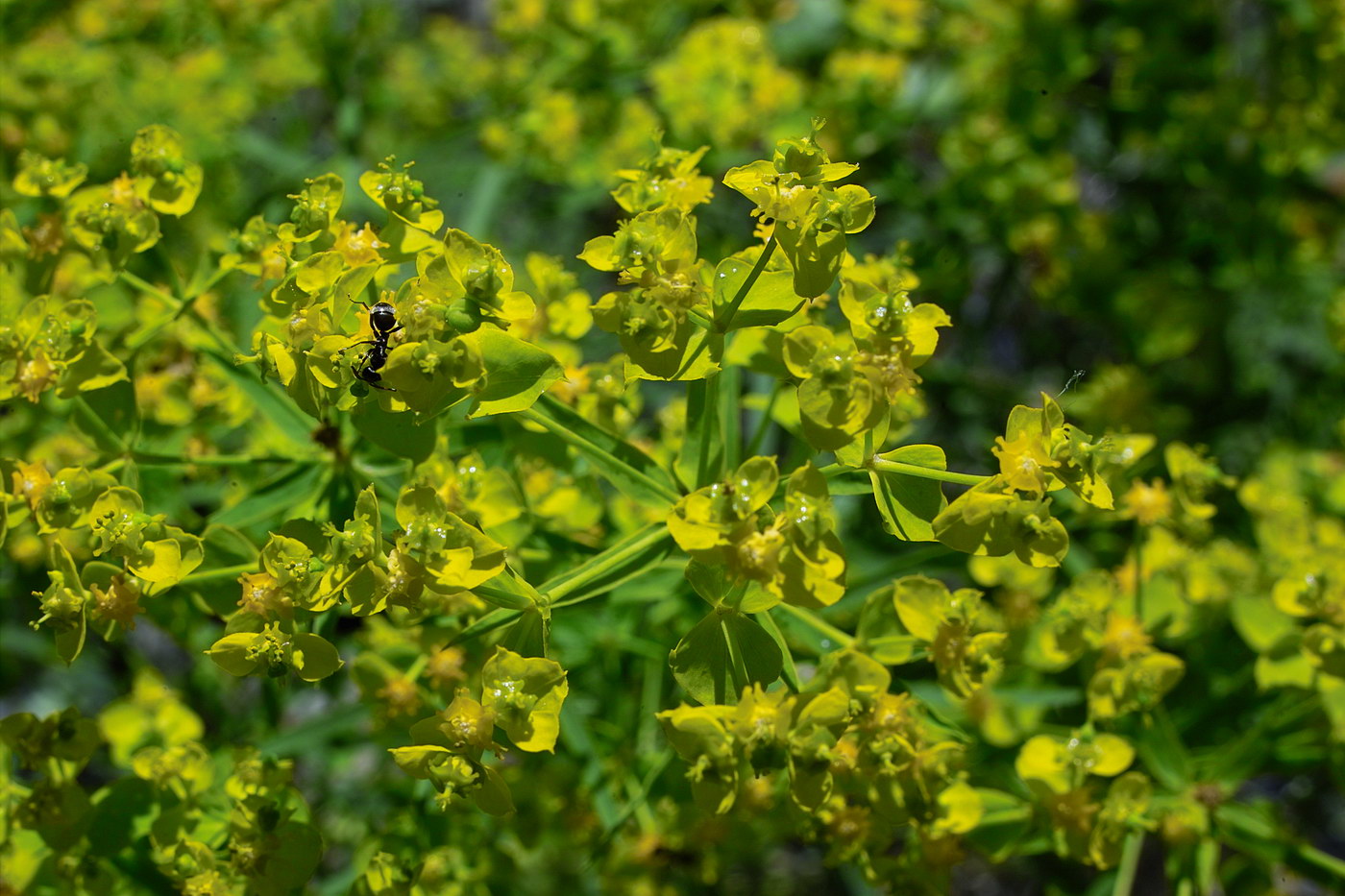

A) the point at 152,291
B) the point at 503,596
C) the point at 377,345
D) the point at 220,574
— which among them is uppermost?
the point at 377,345

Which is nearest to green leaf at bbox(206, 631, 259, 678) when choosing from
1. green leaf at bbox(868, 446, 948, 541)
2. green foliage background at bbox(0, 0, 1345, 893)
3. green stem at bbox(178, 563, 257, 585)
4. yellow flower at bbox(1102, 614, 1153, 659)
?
green stem at bbox(178, 563, 257, 585)

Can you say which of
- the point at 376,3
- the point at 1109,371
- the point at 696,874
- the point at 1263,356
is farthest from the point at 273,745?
the point at 1263,356

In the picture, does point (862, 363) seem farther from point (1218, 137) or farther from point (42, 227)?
point (1218, 137)

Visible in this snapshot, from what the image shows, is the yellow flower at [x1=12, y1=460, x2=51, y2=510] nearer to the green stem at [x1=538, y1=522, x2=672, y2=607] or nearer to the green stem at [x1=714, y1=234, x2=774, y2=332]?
the green stem at [x1=538, y1=522, x2=672, y2=607]

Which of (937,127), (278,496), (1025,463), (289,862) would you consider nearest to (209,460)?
(278,496)

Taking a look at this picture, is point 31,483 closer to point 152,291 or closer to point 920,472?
point 152,291

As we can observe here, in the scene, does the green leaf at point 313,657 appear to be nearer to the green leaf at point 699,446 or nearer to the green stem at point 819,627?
the green leaf at point 699,446
